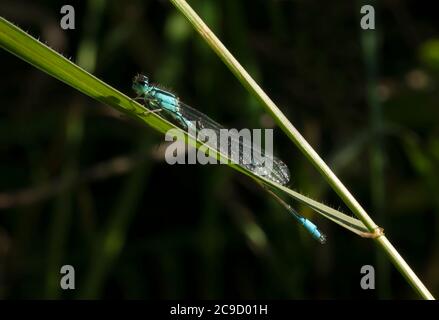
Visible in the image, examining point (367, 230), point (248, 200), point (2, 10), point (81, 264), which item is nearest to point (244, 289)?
point (248, 200)

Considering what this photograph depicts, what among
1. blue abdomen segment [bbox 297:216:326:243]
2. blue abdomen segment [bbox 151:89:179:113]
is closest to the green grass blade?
blue abdomen segment [bbox 297:216:326:243]

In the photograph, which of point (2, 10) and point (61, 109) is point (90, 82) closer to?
point (61, 109)

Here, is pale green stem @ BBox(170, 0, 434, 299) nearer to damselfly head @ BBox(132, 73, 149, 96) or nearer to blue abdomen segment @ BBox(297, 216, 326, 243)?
blue abdomen segment @ BBox(297, 216, 326, 243)

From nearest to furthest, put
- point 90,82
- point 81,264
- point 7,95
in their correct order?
point 90,82 → point 81,264 → point 7,95

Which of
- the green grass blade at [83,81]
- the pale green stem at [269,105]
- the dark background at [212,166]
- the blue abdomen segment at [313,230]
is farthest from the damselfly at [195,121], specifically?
the dark background at [212,166]

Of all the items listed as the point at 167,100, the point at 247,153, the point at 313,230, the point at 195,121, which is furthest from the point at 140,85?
the point at 313,230

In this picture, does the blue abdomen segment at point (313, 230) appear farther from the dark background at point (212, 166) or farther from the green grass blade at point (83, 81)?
the dark background at point (212, 166)

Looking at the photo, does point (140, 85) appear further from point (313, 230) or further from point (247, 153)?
point (313, 230)

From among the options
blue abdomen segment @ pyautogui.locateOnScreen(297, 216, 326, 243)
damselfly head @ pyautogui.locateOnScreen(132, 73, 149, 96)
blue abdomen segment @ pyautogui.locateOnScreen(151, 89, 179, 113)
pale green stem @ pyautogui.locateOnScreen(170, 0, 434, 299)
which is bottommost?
blue abdomen segment @ pyautogui.locateOnScreen(297, 216, 326, 243)
